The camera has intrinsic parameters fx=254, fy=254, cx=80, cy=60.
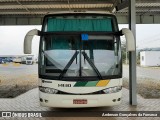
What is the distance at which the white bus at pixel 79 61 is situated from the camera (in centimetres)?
663

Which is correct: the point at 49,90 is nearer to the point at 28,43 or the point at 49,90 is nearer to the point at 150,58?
the point at 28,43

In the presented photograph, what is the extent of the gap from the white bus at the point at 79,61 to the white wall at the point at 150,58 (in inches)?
1395

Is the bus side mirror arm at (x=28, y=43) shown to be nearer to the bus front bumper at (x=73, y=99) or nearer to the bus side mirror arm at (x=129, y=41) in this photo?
the bus front bumper at (x=73, y=99)

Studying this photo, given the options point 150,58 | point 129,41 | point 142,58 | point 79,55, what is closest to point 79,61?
point 79,55

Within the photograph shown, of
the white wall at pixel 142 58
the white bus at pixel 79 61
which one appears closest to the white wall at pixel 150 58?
the white wall at pixel 142 58

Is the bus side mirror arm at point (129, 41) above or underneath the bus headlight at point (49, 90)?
above

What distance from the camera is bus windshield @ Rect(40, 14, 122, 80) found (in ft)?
22.2

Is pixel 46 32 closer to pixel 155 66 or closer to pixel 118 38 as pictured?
pixel 118 38

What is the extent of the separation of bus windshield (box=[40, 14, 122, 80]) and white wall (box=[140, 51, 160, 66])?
Answer: 3547 cm

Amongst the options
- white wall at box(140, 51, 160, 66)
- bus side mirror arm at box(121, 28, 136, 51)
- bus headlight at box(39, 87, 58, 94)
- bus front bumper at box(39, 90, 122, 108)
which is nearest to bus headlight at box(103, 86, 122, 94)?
bus front bumper at box(39, 90, 122, 108)

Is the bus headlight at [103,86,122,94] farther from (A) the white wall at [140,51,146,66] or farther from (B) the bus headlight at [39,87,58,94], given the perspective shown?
(A) the white wall at [140,51,146,66]

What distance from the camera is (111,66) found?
6938 mm

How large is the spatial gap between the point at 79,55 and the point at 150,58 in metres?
36.5

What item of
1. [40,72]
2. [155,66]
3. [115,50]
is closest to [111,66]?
[115,50]
